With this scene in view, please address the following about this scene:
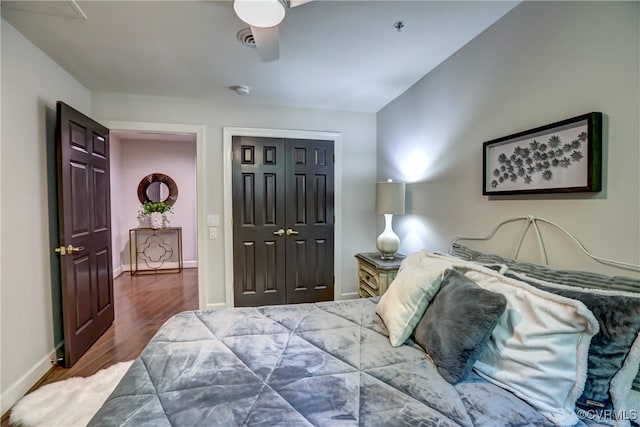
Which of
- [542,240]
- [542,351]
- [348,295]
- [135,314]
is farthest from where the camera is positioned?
[348,295]

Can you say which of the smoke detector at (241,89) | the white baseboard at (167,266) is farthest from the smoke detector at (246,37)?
the white baseboard at (167,266)

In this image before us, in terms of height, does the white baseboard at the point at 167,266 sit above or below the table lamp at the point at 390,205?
below

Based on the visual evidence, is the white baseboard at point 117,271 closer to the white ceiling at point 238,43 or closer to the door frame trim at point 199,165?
the door frame trim at point 199,165

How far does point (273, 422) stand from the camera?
86 centimetres

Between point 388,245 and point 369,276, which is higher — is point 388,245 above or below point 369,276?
above

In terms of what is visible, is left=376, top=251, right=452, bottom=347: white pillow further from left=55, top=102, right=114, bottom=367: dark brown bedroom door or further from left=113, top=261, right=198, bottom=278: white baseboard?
left=113, top=261, right=198, bottom=278: white baseboard

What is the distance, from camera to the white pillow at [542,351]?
94cm

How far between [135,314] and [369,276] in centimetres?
270

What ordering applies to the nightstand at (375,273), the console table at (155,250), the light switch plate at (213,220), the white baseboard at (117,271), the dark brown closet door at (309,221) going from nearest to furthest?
the nightstand at (375,273)
the light switch plate at (213,220)
the dark brown closet door at (309,221)
the white baseboard at (117,271)
the console table at (155,250)

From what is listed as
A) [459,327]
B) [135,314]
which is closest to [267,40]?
[459,327]

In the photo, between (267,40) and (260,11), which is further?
(267,40)

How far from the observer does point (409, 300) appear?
4.67ft

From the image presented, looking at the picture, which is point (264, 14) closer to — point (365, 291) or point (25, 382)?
A: point (365, 291)

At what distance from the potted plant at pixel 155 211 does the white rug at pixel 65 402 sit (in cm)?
345
